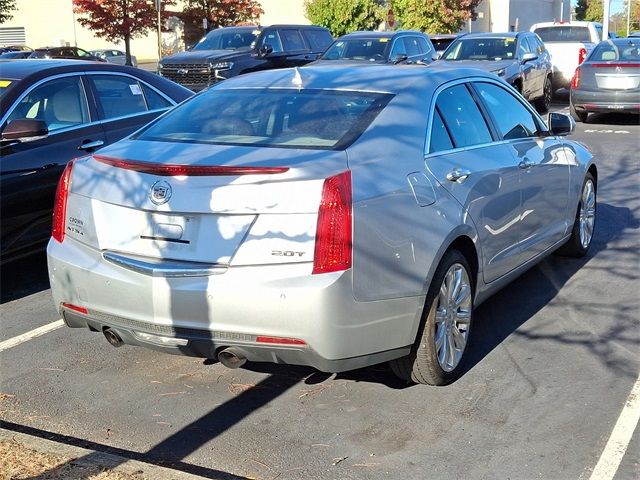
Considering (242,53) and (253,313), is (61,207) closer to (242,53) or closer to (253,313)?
(253,313)

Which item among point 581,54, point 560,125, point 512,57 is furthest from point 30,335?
point 581,54

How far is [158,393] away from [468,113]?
2530mm

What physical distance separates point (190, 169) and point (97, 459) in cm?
139

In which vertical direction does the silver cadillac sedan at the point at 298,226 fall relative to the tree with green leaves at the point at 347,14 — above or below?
below

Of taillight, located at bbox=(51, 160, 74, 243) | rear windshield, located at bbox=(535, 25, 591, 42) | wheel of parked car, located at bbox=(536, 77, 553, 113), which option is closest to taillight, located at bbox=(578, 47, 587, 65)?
wheel of parked car, located at bbox=(536, 77, 553, 113)

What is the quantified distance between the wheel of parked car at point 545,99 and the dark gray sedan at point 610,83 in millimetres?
2345

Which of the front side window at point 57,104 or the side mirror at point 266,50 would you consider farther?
the side mirror at point 266,50

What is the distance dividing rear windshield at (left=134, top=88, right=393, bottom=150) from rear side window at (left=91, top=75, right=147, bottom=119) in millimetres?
2275

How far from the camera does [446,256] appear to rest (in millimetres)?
4742

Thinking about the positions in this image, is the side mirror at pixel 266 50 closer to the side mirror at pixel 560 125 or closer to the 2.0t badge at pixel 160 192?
the side mirror at pixel 560 125

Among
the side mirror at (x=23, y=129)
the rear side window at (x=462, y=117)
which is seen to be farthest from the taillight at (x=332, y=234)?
the side mirror at (x=23, y=129)

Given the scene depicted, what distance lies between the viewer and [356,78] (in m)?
5.29

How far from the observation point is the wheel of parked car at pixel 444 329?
4.60 metres

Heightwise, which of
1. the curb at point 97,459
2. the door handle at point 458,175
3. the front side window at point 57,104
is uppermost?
the front side window at point 57,104
